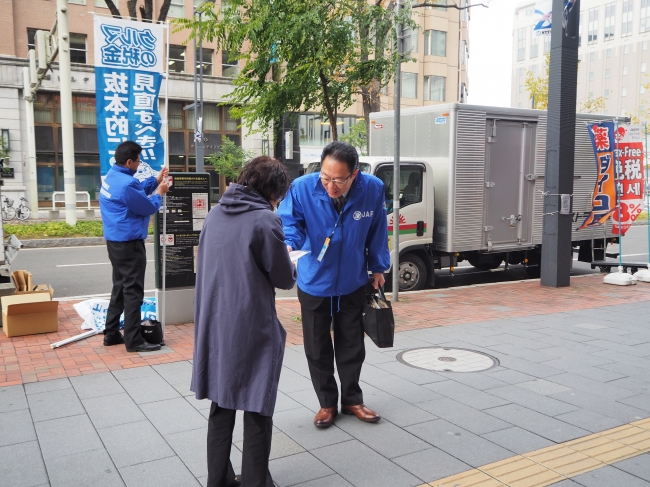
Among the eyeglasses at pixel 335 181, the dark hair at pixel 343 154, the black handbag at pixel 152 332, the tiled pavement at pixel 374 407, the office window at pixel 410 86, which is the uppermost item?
the office window at pixel 410 86

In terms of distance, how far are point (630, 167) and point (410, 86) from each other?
123ft

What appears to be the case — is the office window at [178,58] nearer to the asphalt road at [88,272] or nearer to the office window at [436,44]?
the asphalt road at [88,272]

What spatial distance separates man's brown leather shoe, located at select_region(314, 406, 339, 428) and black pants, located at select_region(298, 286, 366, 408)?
1.4 inches

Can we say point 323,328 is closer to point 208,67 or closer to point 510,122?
point 510,122

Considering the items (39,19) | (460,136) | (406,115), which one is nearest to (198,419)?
(460,136)

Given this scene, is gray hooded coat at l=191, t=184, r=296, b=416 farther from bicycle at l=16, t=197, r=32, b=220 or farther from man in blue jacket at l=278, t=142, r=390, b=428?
bicycle at l=16, t=197, r=32, b=220

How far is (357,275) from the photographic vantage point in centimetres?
395

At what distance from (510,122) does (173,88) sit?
24.0 metres

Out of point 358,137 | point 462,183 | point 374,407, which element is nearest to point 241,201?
point 374,407

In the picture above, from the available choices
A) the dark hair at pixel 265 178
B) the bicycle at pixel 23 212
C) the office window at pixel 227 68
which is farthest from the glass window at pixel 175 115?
the dark hair at pixel 265 178

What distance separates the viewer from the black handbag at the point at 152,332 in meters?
5.82

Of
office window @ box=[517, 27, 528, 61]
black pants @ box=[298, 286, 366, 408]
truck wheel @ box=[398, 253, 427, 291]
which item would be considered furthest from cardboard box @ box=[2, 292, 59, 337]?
office window @ box=[517, 27, 528, 61]

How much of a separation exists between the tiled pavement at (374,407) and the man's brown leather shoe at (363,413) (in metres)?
0.05

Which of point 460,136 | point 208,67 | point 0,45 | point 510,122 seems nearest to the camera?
point 460,136
